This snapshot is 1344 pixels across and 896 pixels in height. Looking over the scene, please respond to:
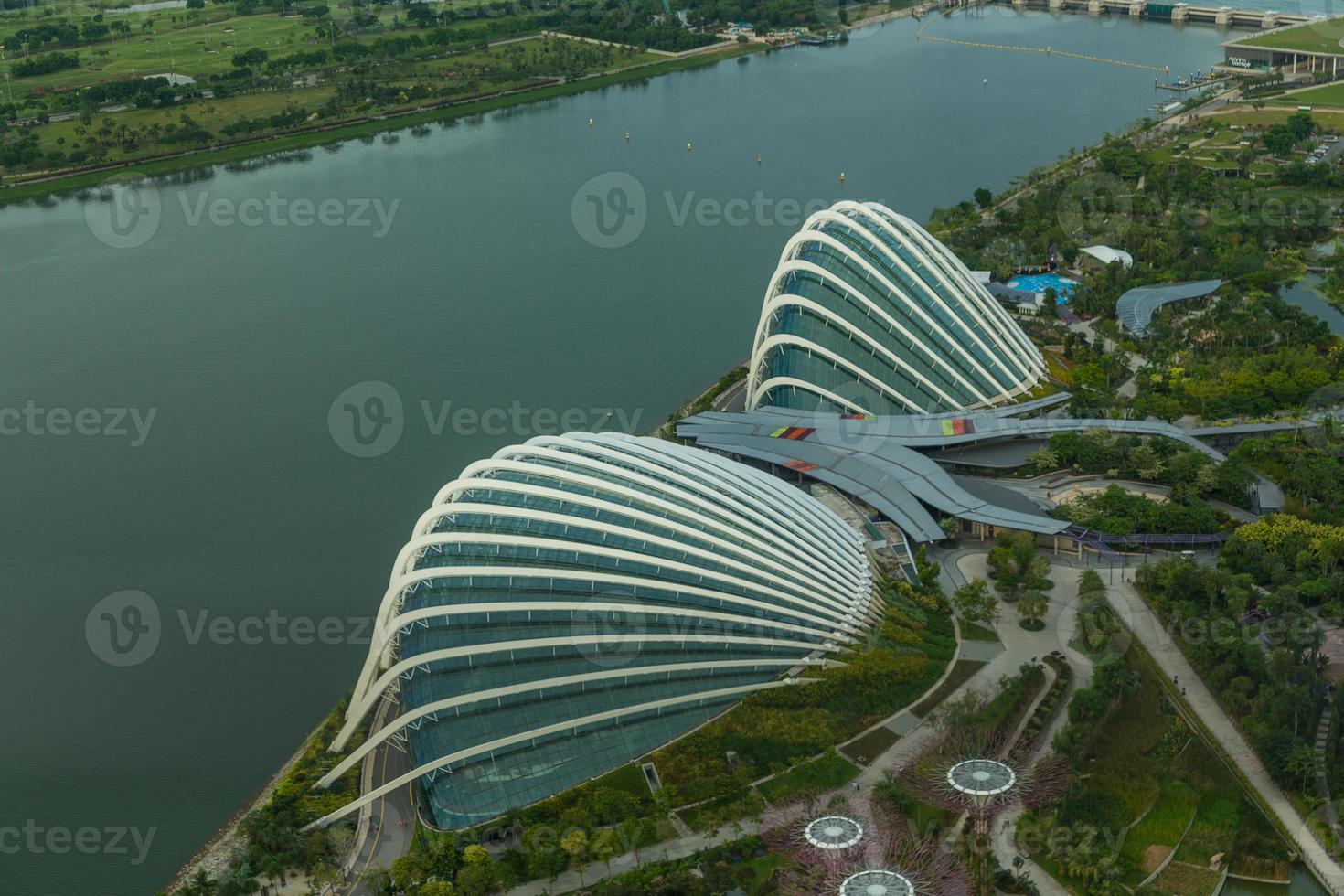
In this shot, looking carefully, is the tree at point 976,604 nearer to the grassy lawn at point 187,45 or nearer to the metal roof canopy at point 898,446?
the metal roof canopy at point 898,446

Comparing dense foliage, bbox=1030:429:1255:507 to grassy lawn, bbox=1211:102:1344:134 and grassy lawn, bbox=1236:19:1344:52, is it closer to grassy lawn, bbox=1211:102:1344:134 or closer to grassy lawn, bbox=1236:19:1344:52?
grassy lawn, bbox=1211:102:1344:134

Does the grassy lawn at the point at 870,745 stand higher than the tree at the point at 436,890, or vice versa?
the tree at the point at 436,890

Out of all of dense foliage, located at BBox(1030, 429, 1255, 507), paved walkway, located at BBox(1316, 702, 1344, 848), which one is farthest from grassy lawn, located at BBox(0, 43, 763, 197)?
paved walkway, located at BBox(1316, 702, 1344, 848)

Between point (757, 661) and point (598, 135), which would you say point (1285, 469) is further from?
point (598, 135)

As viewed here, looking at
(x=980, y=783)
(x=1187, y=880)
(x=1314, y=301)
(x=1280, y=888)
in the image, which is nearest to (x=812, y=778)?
(x=980, y=783)

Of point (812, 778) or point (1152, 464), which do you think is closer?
point (812, 778)

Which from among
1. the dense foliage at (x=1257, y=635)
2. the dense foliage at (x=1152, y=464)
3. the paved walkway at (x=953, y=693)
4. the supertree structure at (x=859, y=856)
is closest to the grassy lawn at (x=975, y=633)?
the paved walkway at (x=953, y=693)

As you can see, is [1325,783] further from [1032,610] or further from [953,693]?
[1032,610]
